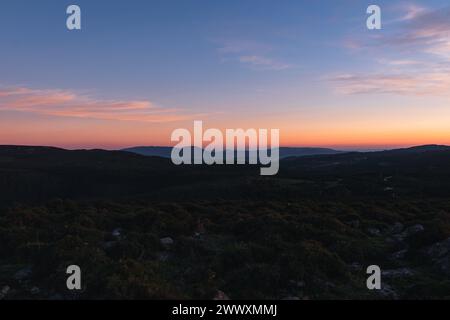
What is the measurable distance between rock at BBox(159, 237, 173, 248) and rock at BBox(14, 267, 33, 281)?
14.6ft

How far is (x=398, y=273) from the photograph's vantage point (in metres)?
12.1

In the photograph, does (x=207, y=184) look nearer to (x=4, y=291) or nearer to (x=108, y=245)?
(x=108, y=245)

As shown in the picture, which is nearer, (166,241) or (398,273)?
(398,273)

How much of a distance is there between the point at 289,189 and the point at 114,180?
42744 millimetres

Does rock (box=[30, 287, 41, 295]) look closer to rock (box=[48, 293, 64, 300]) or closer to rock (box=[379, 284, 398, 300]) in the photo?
rock (box=[48, 293, 64, 300])

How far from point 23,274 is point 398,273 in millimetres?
11395

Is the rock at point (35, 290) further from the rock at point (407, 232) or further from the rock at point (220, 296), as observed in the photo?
the rock at point (407, 232)

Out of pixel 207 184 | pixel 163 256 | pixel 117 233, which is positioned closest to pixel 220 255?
pixel 163 256

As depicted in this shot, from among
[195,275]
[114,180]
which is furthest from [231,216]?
[114,180]

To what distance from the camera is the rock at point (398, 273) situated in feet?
39.1

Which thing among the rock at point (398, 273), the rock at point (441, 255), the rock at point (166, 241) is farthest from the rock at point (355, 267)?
the rock at point (166, 241)

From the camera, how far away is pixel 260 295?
1013 cm

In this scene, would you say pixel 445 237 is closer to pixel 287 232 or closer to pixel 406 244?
pixel 406 244

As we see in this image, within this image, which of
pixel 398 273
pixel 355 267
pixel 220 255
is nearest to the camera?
pixel 398 273
